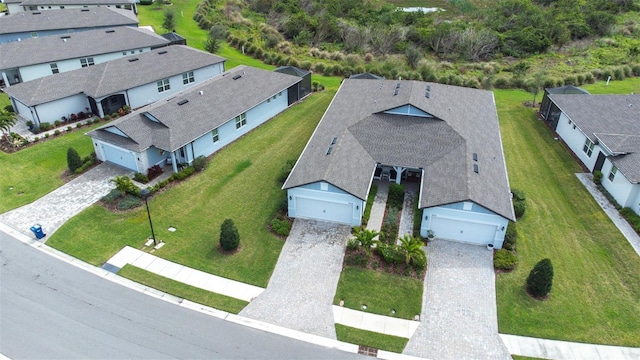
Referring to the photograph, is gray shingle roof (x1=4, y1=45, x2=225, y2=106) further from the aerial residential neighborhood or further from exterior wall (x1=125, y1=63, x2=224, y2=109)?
exterior wall (x1=125, y1=63, x2=224, y2=109)

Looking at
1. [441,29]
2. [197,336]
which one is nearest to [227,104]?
[197,336]

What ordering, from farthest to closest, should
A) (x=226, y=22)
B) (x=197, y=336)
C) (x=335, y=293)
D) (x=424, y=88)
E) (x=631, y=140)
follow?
(x=226, y=22)
(x=424, y=88)
(x=631, y=140)
(x=335, y=293)
(x=197, y=336)

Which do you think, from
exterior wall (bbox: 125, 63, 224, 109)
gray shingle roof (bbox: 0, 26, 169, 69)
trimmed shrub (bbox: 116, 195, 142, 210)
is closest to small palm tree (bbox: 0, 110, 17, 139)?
exterior wall (bbox: 125, 63, 224, 109)

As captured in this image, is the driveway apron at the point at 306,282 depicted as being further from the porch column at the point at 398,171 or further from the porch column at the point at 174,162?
the porch column at the point at 174,162

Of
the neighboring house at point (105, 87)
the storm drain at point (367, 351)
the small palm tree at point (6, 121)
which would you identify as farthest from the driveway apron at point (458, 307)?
the small palm tree at point (6, 121)

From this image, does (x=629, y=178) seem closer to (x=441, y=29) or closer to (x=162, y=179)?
(x=162, y=179)
